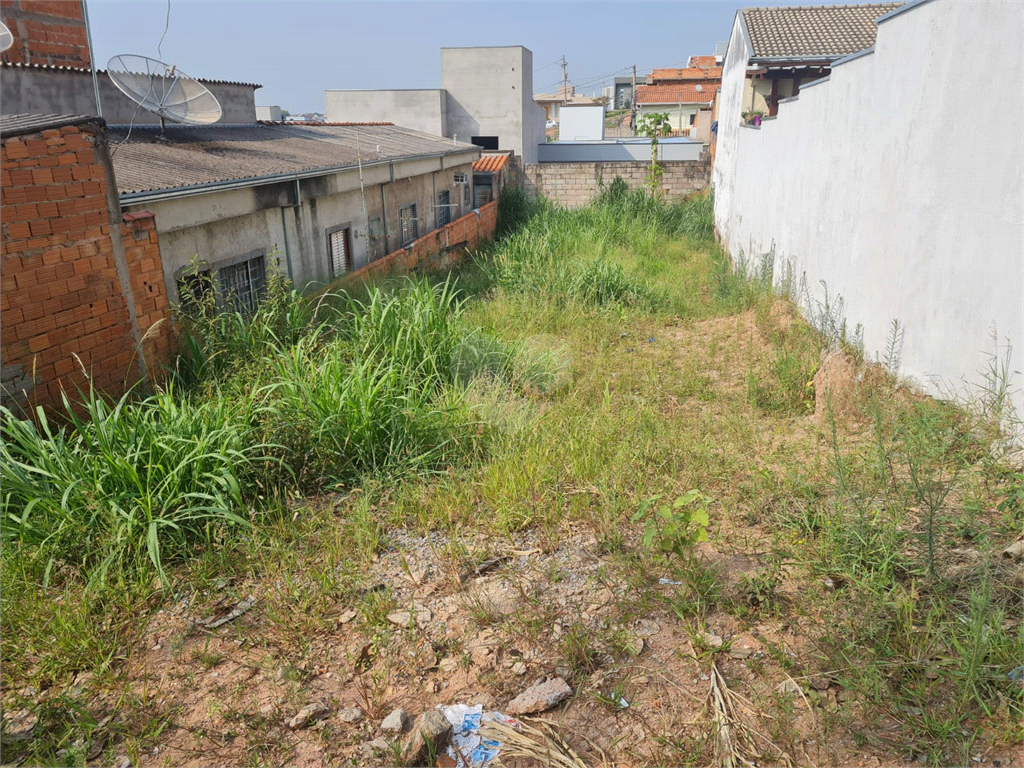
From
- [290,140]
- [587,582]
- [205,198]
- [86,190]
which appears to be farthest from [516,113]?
[587,582]

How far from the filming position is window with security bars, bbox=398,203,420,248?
40.0ft

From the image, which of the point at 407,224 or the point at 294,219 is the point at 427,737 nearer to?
the point at 294,219

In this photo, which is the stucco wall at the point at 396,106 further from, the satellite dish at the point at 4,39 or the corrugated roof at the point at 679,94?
the corrugated roof at the point at 679,94

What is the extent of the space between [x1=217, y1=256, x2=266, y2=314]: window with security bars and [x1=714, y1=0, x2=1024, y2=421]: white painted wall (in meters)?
5.68

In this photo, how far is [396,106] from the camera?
26781 millimetres

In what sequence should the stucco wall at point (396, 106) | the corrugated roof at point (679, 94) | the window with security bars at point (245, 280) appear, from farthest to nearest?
the corrugated roof at point (679, 94) → the stucco wall at point (396, 106) → the window with security bars at point (245, 280)

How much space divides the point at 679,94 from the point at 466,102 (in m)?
25.7

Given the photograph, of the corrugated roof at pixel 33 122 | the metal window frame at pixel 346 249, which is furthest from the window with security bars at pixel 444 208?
the corrugated roof at pixel 33 122

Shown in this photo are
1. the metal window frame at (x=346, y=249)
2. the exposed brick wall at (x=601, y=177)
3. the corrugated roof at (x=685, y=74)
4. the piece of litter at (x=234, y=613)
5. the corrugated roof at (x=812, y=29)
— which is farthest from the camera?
the corrugated roof at (x=685, y=74)

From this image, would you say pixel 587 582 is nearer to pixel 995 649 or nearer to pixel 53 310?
pixel 995 649

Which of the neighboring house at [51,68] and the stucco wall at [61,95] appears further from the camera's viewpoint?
the neighboring house at [51,68]

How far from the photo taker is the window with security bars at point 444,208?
14.5 m

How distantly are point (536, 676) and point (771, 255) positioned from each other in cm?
749

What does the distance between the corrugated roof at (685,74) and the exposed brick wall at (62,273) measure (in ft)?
165
